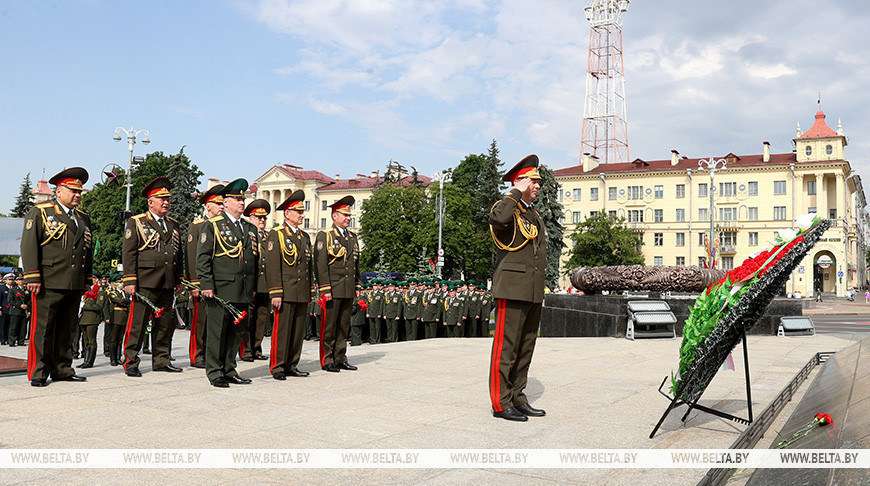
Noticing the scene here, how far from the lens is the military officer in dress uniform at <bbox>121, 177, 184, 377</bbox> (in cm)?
741

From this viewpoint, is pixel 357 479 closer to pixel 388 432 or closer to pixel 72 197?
pixel 388 432

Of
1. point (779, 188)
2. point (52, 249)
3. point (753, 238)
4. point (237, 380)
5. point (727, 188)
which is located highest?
point (727, 188)

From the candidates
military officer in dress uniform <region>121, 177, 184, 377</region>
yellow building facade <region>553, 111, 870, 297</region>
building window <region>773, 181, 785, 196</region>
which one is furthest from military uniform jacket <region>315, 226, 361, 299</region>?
building window <region>773, 181, 785, 196</region>

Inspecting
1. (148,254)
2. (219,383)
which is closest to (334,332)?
(219,383)

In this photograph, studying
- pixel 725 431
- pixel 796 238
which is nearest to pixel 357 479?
pixel 725 431

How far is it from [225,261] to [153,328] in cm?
162

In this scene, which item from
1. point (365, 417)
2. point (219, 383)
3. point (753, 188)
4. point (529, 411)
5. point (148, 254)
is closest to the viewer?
point (365, 417)

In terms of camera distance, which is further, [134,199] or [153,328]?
[134,199]

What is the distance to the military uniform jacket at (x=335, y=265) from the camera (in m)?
8.13

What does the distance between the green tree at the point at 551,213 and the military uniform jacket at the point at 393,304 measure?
29.0 m

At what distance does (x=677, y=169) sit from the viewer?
223 feet

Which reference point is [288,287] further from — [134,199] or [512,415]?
[134,199]

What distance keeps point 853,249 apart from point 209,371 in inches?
3371

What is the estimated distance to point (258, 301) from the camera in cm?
998
